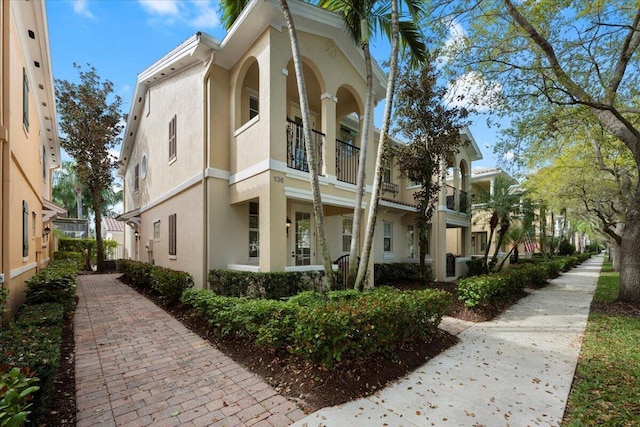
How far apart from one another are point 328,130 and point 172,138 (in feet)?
21.8

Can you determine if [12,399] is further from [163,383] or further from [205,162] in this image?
[205,162]

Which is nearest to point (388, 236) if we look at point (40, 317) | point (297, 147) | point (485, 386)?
point (297, 147)

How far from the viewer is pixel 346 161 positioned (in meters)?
10.5

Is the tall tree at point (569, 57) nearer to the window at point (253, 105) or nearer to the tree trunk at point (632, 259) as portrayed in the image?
the tree trunk at point (632, 259)

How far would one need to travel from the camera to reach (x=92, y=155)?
740 inches

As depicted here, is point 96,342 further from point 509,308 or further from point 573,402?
point 509,308

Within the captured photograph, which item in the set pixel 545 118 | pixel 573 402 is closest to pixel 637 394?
pixel 573 402

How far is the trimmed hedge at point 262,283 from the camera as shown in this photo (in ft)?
23.4

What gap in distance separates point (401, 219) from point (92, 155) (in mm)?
19155

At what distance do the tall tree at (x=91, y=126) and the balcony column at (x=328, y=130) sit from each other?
16.6m

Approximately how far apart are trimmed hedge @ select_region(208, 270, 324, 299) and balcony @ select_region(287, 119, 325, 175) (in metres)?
3.00

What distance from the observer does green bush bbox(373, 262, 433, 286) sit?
1312 cm

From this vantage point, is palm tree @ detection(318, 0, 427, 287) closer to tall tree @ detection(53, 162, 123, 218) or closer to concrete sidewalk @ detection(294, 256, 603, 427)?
concrete sidewalk @ detection(294, 256, 603, 427)

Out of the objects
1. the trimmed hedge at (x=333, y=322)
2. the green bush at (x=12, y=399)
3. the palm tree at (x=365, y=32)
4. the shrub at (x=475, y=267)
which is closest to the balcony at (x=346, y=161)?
the palm tree at (x=365, y=32)
